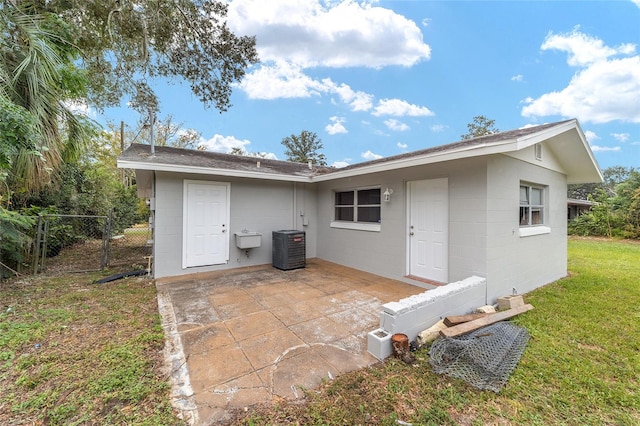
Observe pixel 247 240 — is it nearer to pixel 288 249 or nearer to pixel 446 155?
A: pixel 288 249

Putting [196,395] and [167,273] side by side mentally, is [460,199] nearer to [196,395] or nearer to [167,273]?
[196,395]

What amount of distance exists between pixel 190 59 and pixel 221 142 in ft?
55.2

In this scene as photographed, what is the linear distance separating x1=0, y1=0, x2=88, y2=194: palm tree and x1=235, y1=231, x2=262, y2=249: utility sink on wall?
3.64 metres

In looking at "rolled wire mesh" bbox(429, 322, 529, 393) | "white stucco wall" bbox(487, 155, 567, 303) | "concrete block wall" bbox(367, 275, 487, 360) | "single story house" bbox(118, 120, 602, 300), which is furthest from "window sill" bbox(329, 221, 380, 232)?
"rolled wire mesh" bbox(429, 322, 529, 393)

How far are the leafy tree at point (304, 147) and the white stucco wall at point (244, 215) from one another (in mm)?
24776

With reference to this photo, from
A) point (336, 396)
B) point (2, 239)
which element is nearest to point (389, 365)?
point (336, 396)

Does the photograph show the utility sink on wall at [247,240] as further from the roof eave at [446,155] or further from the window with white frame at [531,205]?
the window with white frame at [531,205]

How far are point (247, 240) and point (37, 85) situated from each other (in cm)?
A: 455

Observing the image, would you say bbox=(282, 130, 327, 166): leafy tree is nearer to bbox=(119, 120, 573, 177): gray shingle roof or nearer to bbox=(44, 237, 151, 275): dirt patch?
bbox=(119, 120, 573, 177): gray shingle roof

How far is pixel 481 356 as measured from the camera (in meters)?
2.65

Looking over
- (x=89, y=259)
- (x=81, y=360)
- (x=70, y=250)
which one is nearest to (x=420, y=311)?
(x=81, y=360)

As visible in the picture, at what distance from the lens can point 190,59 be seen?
743 cm

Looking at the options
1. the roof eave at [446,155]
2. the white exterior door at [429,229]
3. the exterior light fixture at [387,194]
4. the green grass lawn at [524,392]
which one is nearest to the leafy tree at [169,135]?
the exterior light fixture at [387,194]

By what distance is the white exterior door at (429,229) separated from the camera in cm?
495
